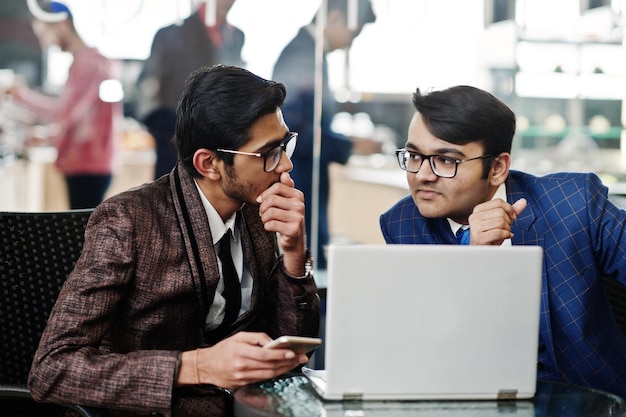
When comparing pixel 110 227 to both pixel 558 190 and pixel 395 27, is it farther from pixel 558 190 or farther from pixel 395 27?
pixel 395 27

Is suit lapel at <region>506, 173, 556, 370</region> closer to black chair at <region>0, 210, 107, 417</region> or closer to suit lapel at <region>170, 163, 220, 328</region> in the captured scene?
suit lapel at <region>170, 163, 220, 328</region>

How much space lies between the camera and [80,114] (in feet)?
14.7

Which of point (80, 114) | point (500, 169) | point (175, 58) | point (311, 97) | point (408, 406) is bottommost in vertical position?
point (408, 406)

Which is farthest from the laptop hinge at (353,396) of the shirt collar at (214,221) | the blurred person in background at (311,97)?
the blurred person in background at (311,97)

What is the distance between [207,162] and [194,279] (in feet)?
0.95

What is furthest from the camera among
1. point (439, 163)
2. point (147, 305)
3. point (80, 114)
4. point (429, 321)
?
point (80, 114)

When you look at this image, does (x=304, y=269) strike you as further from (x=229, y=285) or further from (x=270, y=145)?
(x=270, y=145)

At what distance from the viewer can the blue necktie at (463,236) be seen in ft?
7.65

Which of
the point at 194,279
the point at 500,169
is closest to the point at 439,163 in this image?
the point at 500,169

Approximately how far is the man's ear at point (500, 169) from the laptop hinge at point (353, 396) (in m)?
0.96

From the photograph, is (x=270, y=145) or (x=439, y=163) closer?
(x=270, y=145)

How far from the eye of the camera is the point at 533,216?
2303 mm

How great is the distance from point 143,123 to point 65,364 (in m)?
2.86

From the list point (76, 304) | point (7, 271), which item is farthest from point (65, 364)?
point (7, 271)
